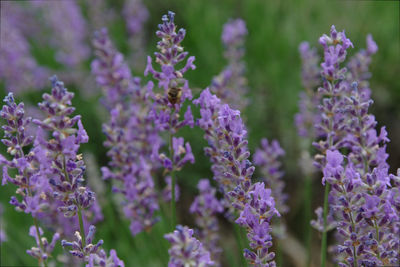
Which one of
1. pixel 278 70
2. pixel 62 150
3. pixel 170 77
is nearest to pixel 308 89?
pixel 170 77

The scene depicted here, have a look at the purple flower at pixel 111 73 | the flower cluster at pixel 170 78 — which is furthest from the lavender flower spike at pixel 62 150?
the purple flower at pixel 111 73

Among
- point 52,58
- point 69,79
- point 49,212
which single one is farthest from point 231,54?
point 52,58

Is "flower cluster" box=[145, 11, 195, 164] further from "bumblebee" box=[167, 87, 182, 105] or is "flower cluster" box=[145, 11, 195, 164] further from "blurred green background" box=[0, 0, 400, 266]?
"blurred green background" box=[0, 0, 400, 266]

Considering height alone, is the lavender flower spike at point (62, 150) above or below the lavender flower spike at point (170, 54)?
below

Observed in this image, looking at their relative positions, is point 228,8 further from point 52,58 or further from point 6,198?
point 6,198

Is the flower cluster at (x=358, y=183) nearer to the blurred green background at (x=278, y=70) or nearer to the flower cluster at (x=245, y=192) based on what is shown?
the flower cluster at (x=245, y=192)

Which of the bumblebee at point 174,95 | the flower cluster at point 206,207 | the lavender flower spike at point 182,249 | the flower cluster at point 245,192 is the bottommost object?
the lavender flower spike at point 182,249
